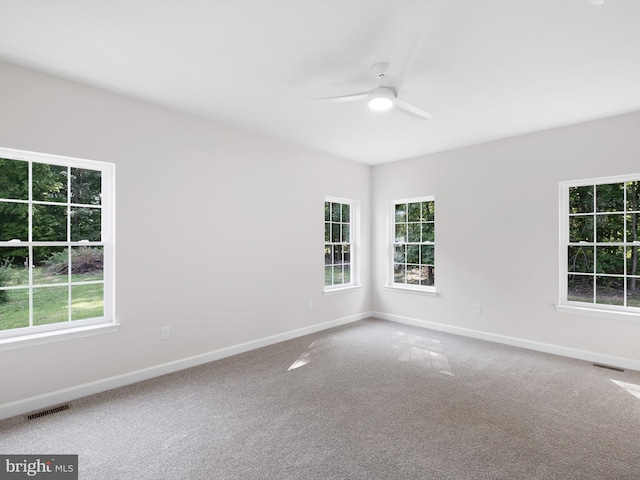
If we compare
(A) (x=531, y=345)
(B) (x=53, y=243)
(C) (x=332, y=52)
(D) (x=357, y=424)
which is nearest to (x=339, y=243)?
(A) (x=531, y=345)

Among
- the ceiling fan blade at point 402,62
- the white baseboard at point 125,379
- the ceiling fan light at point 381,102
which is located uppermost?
the ceiling fan blade at point 402,62

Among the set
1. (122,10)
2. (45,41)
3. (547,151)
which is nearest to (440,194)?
(547,151)

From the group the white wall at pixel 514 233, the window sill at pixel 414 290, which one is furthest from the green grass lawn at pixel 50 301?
the white wall at pixel 514 233

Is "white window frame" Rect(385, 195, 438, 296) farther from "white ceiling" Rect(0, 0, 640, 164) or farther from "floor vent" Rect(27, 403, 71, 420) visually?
"floor vent" Rect(27, 403, 71, 420)

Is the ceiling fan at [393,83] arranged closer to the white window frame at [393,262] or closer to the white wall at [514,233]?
the white wall at [514,233]

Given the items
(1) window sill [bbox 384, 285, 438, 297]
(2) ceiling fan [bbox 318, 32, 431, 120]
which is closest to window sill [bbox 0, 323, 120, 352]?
(2) ceiling fan [bbox 318, 32, 431, 120]

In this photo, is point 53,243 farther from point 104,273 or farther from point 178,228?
point 178,228

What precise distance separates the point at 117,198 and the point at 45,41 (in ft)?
4.10

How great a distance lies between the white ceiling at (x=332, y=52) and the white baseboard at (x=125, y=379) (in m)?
2.59

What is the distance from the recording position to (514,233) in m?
4.27

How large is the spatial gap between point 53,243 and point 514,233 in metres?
4.95

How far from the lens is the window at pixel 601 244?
362 centimetres

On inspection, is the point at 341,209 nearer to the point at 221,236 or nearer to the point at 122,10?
the point at 221,236

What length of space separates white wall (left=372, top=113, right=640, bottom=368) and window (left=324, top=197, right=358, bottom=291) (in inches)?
36.0
